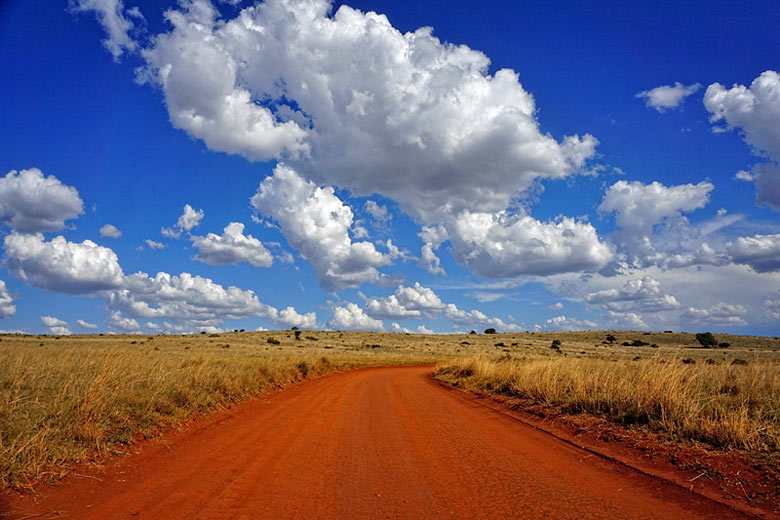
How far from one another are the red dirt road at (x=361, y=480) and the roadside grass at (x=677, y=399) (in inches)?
67.2

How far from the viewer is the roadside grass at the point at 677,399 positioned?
266 inches

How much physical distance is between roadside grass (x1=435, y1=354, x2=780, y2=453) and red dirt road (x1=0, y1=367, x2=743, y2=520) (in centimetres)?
171

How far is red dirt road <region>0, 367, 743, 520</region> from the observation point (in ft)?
15.9

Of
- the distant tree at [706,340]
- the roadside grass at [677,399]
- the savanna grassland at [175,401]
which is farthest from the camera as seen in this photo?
the distant tree at [706,340]

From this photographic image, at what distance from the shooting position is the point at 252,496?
5254mm

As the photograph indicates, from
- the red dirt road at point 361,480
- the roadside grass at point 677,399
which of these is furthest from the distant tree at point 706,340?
the red dirt road at point 361,480

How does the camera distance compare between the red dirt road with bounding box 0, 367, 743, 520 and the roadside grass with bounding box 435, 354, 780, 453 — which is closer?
the red dirt road with bounding box 0, 367, 743, 520

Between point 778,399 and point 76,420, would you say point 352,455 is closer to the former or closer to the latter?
point 76,420

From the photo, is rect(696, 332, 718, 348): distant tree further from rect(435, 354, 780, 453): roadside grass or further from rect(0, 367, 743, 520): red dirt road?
rect(0, 367, 743, 520): red dirt road

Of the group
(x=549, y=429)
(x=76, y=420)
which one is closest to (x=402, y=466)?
(x=549, y=429)

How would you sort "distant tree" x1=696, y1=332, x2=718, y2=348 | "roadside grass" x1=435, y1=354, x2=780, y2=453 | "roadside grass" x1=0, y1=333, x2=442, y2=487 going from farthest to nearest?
"distant tree" x1=696, y1=332, x2=718, y2=348, "roadside grass" x1=435, y1=354, x2=780, y2=453, "roadside grass" x1=0, y1=333, x2=442, y2=487

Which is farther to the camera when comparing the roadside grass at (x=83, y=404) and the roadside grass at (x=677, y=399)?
the roadside grass at (x=677, y=399)

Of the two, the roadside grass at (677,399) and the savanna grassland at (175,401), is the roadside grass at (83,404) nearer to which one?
the savanna grassland at (175,401)

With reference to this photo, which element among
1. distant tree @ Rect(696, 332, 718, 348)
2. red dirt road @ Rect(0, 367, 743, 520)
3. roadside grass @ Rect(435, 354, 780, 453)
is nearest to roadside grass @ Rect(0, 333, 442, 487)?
red dirt road @ Rect(0, 367, 743, 520)
